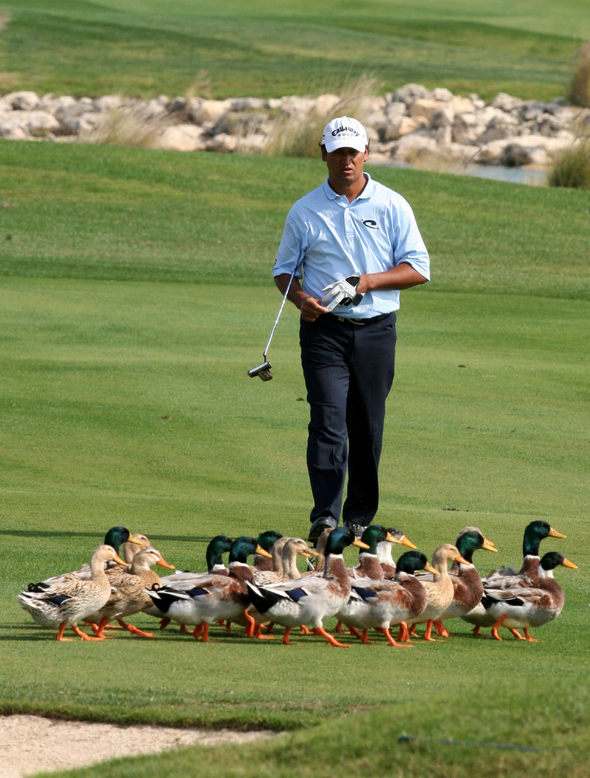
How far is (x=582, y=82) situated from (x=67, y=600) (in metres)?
45.5

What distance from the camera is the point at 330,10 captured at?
66875mm

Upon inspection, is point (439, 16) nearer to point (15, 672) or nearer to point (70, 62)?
point (70, 62)

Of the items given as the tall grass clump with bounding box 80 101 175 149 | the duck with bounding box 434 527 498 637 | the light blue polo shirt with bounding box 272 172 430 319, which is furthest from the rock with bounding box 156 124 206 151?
the duck with bounding box 434 527 498 637

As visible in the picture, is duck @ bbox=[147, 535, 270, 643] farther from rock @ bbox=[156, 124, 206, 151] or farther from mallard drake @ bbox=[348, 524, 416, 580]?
rock @ bbox=[156, 124, 206, 151]

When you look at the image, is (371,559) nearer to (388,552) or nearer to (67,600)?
(388,552)

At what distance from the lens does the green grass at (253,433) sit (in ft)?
17.0

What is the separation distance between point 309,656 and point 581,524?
3.56 meters

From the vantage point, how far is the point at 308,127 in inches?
1188

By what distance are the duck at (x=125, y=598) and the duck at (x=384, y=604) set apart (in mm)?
935

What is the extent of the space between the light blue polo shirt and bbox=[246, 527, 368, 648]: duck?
7.89 ft

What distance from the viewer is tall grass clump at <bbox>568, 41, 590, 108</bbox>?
49469 mm

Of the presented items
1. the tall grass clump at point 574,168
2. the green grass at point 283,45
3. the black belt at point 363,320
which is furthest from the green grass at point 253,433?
the green grass at point 283,45

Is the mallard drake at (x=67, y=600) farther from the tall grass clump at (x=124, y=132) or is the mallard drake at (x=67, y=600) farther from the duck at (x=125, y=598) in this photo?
the tall grass clump at (x=124, y=132)

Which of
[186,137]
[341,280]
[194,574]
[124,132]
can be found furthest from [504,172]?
[194,574]
